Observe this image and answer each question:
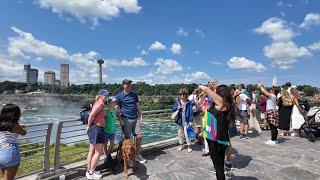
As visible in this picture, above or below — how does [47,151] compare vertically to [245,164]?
above

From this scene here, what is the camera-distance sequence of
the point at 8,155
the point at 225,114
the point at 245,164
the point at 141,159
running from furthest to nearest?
1. the point at 141,159
2. the point at 245,164
3. the point at 225,114
4. the point at 8,155

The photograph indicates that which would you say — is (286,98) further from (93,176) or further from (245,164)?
(93,176)

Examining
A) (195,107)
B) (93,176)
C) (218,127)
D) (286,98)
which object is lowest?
(93,176)

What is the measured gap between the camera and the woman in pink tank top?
6.11 metres

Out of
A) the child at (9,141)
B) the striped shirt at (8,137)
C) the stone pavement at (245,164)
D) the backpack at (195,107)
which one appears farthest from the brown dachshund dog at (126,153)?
the backpack at (195,107)

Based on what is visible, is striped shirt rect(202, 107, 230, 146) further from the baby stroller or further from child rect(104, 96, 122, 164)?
the baby stroller

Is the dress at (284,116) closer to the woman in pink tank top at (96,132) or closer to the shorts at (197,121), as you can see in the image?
the shorts at (197,121)

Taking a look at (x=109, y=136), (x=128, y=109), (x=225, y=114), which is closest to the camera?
(x=225, y=114)

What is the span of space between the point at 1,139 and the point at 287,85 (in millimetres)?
8640

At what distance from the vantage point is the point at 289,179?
6.26 m

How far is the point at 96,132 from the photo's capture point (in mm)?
6129

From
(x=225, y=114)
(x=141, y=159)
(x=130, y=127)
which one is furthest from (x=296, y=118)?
(x=225, y=114)

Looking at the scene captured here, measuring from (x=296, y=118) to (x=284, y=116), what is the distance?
41 cm

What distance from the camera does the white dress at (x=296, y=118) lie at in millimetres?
10312
